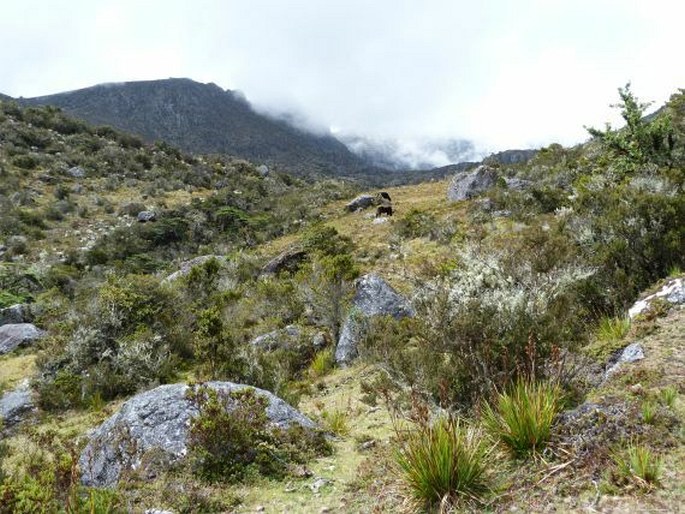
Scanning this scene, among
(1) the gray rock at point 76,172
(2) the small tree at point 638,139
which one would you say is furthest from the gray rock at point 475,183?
(1) the gray rock at point 76,172

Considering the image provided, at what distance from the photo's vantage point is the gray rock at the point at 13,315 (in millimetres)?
18047

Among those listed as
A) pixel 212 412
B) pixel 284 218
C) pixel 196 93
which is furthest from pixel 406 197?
pixel 196 93

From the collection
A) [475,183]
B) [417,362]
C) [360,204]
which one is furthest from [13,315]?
[475,183]

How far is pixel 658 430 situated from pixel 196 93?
17238 centimetres

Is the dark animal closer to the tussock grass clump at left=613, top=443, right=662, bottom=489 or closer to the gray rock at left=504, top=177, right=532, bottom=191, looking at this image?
the gray rock at left=504, top=177, right=532, bottom=191

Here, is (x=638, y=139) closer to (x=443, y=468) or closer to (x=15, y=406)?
(x=443, y=468)

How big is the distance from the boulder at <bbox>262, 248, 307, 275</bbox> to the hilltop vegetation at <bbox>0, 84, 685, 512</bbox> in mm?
232

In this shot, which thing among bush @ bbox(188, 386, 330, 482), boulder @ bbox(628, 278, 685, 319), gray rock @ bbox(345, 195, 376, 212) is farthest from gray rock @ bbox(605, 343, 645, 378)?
gray rock @ bbox(345, 195, 376, 212)

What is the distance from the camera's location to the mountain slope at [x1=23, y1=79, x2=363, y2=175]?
118m

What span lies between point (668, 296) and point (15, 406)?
1312cm

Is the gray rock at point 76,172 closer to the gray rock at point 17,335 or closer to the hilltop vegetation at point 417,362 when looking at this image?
the hilltop vegetation at point 417,362

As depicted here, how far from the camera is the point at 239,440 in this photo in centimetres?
639

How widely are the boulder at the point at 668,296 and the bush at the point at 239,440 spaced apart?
5256 millimetres

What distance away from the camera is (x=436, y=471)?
4.45 meters
